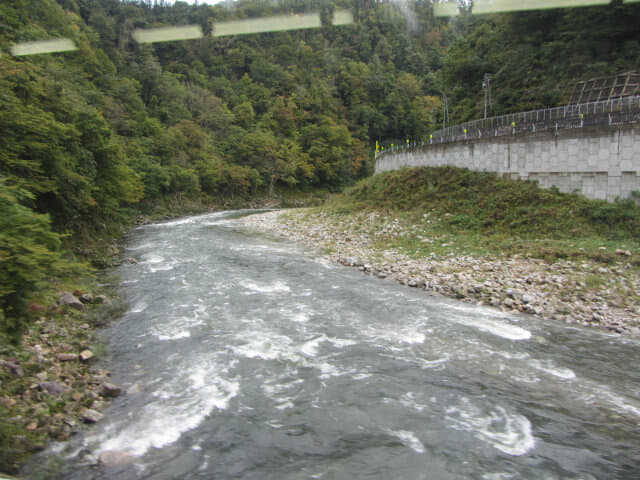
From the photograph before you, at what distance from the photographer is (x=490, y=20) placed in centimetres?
4159

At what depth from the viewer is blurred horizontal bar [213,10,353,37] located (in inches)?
3587

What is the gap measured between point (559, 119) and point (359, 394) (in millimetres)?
19930

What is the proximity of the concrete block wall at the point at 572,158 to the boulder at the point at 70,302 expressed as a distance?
17423 mm

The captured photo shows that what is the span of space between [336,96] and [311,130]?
Result: 18.3 m

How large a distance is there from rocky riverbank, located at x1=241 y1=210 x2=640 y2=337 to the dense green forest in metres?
10.00

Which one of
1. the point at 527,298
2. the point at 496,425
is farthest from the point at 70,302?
the point at 527,298

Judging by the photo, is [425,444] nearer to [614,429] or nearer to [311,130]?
[614,429]

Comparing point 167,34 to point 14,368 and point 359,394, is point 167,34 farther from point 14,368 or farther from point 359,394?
point 359,394

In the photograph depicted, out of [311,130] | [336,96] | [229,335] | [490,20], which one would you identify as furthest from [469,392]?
[336,96]

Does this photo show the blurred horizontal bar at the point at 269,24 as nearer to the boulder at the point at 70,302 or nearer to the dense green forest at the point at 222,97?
the dense green forest at the point at 222,97

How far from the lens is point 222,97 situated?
71.7m

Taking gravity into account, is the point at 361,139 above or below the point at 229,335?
above

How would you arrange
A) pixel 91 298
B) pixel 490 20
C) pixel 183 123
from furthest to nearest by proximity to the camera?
pixel 183 123 → pixel 490 20 → pixel 91 298

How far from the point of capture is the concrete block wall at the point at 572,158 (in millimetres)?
14250
